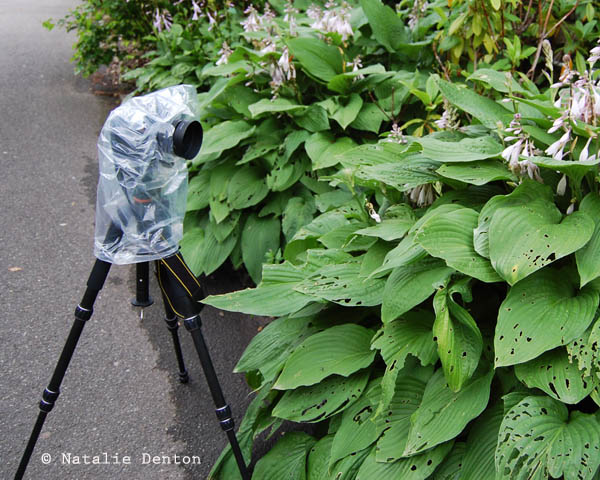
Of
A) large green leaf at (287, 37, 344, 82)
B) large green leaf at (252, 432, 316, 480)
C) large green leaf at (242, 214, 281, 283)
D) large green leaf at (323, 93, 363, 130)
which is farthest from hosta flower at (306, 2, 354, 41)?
large green leaf at (252, 432, 316, 480)

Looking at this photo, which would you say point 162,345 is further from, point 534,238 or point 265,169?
point 534,238

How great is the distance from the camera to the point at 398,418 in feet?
6.33

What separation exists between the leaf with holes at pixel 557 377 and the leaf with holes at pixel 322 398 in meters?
0.57

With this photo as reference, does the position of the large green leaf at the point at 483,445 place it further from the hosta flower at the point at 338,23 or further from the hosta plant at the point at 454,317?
the hosta flower at the point at 338,23

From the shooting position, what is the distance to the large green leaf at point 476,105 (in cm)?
232

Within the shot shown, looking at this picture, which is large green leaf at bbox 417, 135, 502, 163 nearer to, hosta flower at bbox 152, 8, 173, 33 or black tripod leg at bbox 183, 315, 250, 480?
black tripod leg at bbox 183, 315, 250, 480

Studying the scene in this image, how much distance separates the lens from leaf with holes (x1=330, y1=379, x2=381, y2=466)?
1.95m

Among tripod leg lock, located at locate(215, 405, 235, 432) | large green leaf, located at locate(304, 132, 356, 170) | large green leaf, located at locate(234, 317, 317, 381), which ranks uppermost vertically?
large green leaf, located at locate(304, 132, 356, 170)

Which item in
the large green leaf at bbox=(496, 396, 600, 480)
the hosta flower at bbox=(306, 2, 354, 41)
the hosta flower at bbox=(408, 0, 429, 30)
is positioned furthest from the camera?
the hosta flower at bbox=(408, 0, 429, 30)

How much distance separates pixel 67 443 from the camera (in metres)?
2.60

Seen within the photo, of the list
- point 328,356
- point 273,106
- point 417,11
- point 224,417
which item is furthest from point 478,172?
point 417,11

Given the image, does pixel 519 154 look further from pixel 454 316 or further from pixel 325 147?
pixel 325 147

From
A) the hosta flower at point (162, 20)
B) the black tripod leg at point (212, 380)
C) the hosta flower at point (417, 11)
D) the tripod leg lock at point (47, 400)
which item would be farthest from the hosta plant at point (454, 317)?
the hosta flower at point (162, 20)

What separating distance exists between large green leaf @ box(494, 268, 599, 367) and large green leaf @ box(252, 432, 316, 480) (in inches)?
35.7
